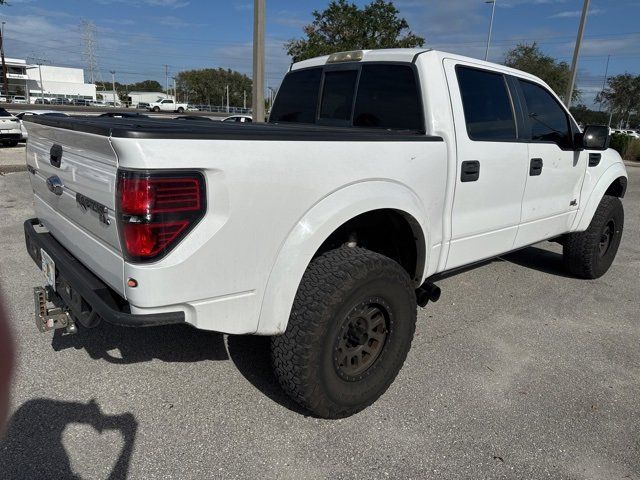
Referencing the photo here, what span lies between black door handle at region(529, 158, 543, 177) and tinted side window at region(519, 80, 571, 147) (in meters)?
0.19

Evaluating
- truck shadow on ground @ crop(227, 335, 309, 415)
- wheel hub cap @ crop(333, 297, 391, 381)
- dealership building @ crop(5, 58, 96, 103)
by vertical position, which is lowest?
truck shadow on ground @ crop(227, 335, 309, 415)

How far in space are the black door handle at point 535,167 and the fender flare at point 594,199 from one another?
43.1 inches

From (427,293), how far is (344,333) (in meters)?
0.90

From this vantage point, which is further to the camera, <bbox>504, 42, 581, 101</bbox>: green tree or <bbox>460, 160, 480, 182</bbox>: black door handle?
<bbox>504, 42, 581, 101</bbox>: green tree

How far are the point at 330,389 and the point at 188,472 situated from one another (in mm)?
768

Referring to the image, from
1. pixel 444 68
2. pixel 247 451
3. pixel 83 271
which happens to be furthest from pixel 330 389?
pixel 444 68

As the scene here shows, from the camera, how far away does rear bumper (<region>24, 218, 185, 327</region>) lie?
199 centimetres

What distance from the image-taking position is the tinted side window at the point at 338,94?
372cm

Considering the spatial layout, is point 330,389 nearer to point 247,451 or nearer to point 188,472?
point 247,451

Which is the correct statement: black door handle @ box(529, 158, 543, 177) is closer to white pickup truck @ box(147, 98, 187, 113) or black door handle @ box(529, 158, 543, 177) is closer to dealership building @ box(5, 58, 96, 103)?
white pickup truck @ box(147, 98, 187, 113)

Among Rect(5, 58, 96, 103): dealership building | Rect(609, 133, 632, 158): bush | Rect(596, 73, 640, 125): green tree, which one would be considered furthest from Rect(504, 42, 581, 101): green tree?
Rect(5, 58, 96, 103): dealership building

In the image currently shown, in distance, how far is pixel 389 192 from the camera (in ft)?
8.63

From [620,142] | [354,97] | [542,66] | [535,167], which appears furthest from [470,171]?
[542,66]

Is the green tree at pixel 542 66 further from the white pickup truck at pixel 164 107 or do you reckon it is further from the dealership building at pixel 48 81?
the dealership building at pixel 48 81
